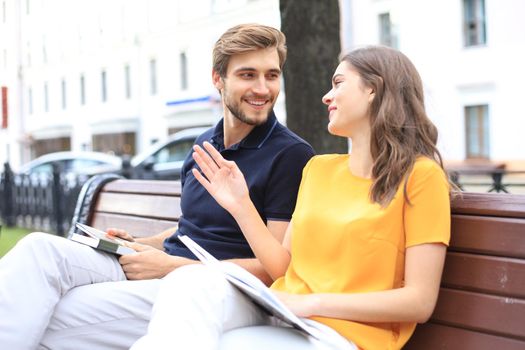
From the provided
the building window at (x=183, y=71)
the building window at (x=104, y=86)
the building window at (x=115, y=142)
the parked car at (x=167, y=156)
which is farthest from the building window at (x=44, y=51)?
the parked car at (x=167, y=156)

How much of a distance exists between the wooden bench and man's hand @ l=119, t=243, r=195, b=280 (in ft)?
3.15

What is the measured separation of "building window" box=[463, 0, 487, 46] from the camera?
2150cm

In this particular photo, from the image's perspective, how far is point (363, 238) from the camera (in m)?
2.28

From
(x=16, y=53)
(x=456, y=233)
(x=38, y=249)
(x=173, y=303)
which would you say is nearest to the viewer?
(x=173, y=303)

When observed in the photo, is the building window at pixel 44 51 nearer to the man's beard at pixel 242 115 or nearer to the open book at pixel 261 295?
the man's beard at pixel 242 115

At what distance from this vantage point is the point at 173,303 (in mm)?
2100

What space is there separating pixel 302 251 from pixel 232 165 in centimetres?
44

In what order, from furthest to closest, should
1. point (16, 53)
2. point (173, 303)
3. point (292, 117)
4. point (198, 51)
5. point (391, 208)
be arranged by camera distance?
point (16, 53), point (198, 51), point (292, 117), point (391, 208), point (173, 303)

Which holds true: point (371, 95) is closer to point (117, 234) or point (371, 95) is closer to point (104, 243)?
point (104, 243)

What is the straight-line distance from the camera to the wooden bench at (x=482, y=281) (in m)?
2.25

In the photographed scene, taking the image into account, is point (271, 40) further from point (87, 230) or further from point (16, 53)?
point (16, 53)

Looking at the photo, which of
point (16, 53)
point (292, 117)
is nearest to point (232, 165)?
point (292, 117)

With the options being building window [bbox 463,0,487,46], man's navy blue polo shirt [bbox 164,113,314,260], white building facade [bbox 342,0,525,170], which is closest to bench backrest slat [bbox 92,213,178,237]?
man's navy blue polo shirt [bbox 164,113,314,260]

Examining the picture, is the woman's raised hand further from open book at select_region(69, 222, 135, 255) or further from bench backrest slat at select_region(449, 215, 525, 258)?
bench backrest slat at select_region(449, 215, 525, 258)
